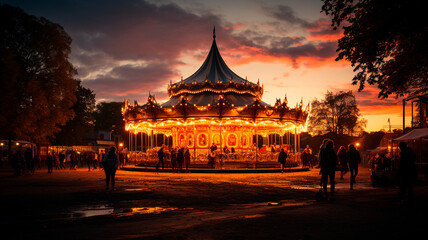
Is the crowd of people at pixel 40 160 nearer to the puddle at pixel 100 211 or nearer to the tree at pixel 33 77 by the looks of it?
the tree at pixel 33 77

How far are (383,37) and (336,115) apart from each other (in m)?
52.4

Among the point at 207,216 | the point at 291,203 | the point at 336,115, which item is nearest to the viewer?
the point at 207,216

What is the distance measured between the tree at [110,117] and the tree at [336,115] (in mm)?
38432

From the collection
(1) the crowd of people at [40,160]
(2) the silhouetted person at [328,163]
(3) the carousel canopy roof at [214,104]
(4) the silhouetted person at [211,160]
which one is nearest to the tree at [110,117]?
(1) the crowd of people at [40,160]

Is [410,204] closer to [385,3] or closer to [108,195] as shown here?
[385,3]

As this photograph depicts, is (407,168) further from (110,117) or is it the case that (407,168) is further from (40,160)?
(110,117)

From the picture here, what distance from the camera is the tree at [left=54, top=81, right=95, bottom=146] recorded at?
5088 cm

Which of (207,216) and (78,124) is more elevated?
(78,124)

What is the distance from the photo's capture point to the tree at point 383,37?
9.64 meters

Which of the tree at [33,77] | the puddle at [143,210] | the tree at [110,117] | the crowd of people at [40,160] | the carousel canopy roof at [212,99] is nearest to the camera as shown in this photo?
the puddle at [143,210]

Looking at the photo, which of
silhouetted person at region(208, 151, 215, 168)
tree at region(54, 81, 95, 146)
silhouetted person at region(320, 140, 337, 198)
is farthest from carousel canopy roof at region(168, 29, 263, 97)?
tree at region(54, 81, 95, 146)

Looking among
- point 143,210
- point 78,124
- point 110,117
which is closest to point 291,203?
point 143,210

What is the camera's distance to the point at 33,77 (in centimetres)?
2941

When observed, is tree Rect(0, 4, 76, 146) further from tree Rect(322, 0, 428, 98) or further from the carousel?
tree Rect(322, 0, 428, 98)
